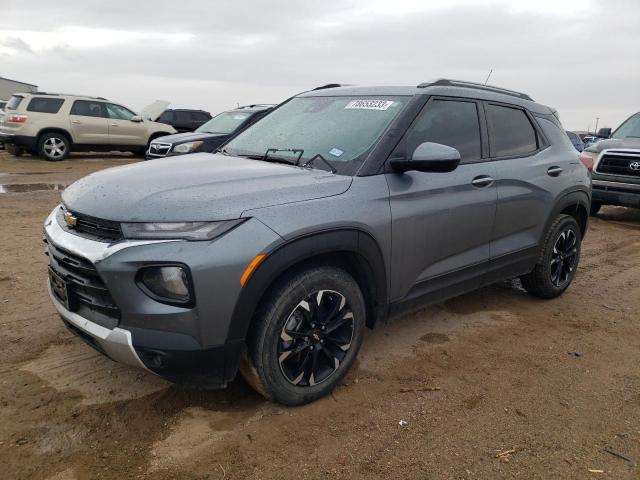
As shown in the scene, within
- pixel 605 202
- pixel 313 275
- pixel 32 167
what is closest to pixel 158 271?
pixel 313 275

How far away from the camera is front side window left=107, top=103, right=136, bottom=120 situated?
15.2 m

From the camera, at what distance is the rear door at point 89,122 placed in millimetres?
14531

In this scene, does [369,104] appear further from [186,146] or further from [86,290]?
[186,146]

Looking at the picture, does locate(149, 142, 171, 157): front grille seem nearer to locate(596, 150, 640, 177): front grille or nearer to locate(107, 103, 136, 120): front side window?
locate(107, 103, 136, 120): front side window

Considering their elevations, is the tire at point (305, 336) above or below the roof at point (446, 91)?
below

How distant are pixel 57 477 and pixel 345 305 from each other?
162 cm

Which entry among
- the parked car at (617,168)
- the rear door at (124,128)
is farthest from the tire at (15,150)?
the parked car at (617,168)

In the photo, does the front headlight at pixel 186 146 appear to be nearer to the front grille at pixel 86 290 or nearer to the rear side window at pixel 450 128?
the rear side window at pixel 450 128

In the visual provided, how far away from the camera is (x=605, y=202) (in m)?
9.05

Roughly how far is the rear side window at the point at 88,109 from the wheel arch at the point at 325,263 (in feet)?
45.8

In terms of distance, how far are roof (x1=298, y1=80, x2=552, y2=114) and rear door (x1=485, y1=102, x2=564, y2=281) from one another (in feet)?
0.29

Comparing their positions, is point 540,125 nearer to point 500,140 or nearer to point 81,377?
point 500,140

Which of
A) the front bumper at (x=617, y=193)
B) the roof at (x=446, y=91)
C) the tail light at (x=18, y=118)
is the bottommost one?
the front bumper at (x=617, y=193)

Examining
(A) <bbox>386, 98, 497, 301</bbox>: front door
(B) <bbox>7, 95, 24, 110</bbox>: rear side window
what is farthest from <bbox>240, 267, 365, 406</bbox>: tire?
(B) <bbox>7, 95, 24, 110</bbox>: rear side window
